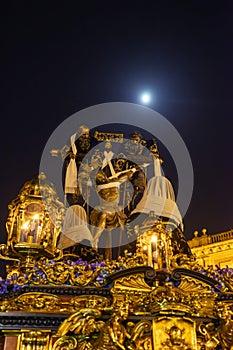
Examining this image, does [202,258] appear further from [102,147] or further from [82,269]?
[82,269]

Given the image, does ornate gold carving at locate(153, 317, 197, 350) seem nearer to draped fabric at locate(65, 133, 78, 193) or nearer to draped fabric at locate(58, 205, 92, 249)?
draped fabric at locate(58, 205, 92, 249)

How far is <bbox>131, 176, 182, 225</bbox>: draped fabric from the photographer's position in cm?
845

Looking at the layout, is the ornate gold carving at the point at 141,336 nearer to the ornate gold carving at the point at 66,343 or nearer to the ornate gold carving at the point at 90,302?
the ornate gold carving at the point at 90,302

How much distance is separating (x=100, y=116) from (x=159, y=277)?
614 centimetres

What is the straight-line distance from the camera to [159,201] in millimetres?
8516

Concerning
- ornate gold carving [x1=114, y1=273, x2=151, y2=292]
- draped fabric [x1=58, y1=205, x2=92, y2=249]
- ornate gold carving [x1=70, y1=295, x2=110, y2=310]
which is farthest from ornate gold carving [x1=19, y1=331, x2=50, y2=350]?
draped fabric [x1=58, y1=205, x2=92, y2=249]

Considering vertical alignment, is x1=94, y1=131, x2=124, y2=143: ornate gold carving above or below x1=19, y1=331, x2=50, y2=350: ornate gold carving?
above

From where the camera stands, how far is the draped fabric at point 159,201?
845 cm

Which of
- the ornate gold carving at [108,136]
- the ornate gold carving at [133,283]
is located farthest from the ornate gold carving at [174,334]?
the ornate gold carving at [108,136]

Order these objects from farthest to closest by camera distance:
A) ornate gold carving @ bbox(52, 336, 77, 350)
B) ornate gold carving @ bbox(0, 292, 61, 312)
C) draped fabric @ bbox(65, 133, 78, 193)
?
draped fabric @ bbox(65, 133, 78, 193) → ornate gold carving @ bbox(0, 292, 61, 312) → ornate gold carving @ bbox(52, 336, 77, 350)

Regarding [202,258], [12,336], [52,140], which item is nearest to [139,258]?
[12,336]

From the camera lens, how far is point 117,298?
5664mm

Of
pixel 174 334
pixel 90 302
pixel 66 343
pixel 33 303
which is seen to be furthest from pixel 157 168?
pixel 66 343

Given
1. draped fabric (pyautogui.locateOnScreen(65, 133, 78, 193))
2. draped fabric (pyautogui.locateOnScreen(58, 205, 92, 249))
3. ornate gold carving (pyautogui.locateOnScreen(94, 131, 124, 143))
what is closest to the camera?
draped fabric (pyautogui.locateOnScreen(58, 205, 92, 249))
